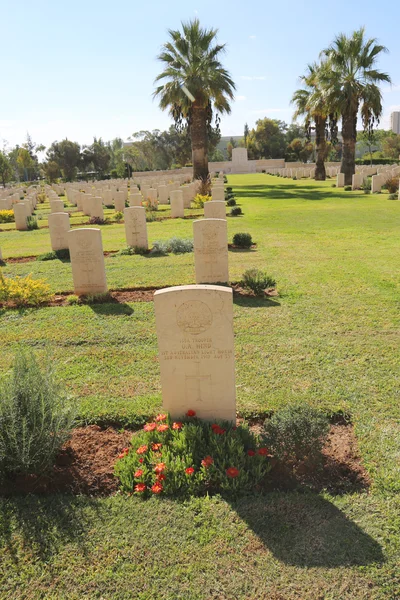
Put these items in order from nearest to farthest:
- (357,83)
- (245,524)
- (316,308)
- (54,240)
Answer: (245,524) → (316,308) → (54,240) → (357,83)

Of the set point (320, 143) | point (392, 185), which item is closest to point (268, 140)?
point (320, 143)

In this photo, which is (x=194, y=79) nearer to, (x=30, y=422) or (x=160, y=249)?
(x=160, y=249)

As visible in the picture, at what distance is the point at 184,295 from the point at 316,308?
376 centimetres

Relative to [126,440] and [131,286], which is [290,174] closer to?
[131,286]

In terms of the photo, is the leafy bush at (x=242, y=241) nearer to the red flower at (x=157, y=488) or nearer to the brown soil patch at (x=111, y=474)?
the brown soil patch at (x=111, y=474)

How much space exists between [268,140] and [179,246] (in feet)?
229

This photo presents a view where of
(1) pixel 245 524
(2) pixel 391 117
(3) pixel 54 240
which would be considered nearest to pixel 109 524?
(1) pixel 245 524

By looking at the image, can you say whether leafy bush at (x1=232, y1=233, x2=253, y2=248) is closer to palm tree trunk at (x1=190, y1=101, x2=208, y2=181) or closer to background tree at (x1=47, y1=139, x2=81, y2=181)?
palm tree trunk at (x1=190, y1=101, x2=208, y2=181)

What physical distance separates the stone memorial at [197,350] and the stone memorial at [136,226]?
841 centimetres

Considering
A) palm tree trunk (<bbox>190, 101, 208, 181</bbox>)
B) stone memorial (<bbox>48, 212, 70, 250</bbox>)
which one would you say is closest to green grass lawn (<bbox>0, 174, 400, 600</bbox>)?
stone memorial (<bbox>48, 212, 70, 250</bbox>)

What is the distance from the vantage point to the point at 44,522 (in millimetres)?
3119

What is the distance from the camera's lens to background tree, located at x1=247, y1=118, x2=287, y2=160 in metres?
75.4

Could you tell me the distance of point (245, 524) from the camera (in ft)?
9.99

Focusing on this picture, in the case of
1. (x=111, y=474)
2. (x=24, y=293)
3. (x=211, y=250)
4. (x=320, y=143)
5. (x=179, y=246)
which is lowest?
(x=111, y=474)
